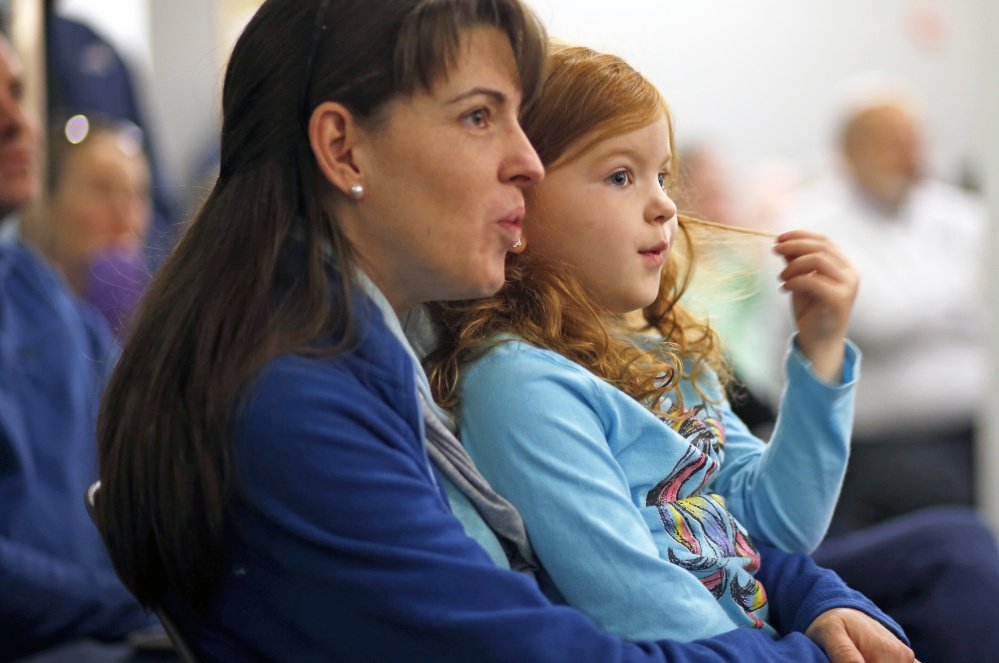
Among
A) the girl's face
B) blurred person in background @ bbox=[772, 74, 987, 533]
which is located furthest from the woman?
blurred person in background @ bbox=[772, 74, 987, 533]

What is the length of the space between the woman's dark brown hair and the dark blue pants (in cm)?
→ 64

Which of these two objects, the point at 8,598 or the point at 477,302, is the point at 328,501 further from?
the point at 8,598

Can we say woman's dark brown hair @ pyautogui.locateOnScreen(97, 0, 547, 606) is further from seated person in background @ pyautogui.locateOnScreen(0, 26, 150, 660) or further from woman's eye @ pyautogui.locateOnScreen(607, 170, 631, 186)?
seated person in background @ pyautogui.locateOnScreen(0, 26, 150, 660)

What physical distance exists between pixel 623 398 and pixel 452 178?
0.25 m

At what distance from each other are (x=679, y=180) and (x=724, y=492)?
36 centimetres

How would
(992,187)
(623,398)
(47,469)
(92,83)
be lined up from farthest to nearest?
(92,83) < (992,187) < (47,469) < (623,398)

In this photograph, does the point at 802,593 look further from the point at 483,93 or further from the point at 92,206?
the point at 92,206

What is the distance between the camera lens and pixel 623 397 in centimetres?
109

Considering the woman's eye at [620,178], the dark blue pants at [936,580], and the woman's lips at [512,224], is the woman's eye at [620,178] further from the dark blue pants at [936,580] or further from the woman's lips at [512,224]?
the dark blue pants at [936,580]

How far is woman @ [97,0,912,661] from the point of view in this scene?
0.88m

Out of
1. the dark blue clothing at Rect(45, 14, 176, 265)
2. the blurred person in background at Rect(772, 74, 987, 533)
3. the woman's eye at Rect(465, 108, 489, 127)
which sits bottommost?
the blurred person in background at Rect(772, 74, 987, 533)

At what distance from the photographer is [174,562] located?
3.10 feet

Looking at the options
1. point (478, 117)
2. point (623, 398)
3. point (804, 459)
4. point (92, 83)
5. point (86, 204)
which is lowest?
point (86, 204)

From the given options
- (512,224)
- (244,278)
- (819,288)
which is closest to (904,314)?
(819,288)
